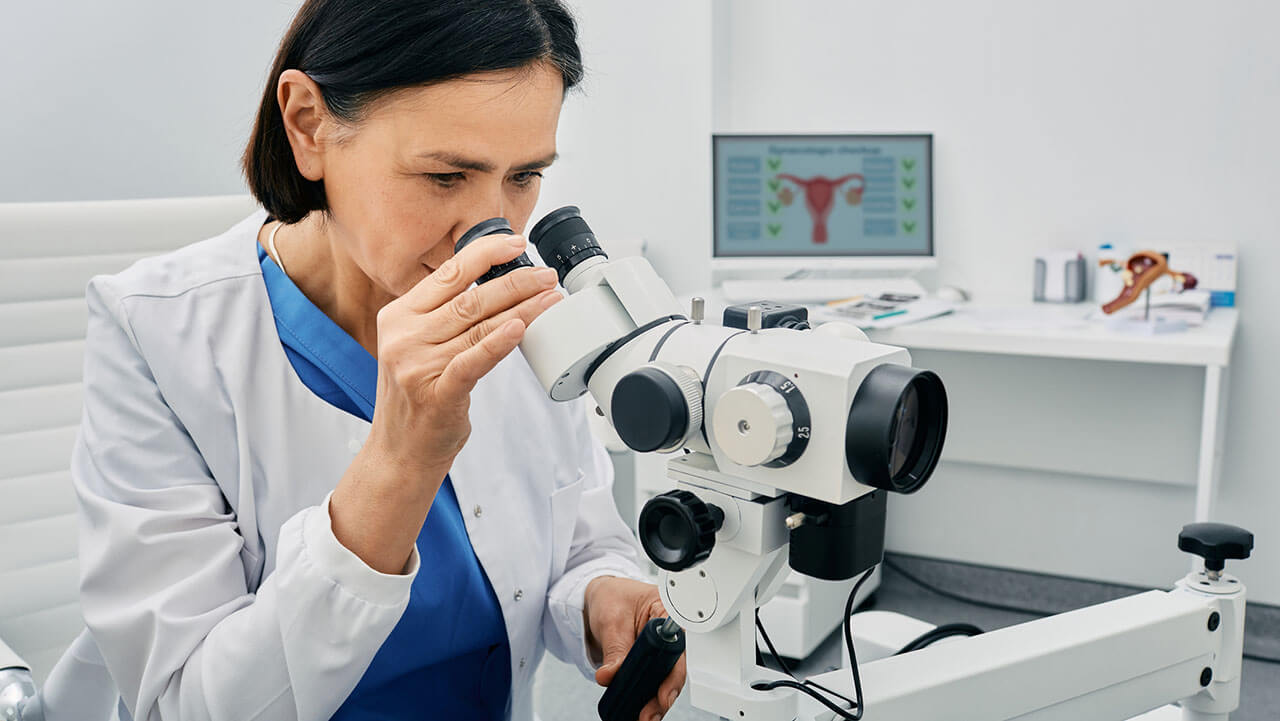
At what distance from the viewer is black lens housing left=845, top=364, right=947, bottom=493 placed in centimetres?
60

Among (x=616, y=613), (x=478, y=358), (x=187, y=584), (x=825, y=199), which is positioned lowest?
(x=616, y=613)

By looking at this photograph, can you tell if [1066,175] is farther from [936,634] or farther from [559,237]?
[559,237]

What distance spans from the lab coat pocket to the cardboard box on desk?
1.91 m

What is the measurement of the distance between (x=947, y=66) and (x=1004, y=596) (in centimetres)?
143

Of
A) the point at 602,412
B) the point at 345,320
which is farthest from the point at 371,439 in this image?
the point at 345,320

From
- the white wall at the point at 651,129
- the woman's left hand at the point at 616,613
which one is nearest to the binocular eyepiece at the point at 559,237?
the woman's left hand at the point at 616,613

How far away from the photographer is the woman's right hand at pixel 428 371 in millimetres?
722

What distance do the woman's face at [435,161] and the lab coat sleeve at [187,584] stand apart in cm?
24

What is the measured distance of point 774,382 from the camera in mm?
629

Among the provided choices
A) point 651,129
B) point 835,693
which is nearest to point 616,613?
point 835,693

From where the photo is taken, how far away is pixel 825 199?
2688 millimetres

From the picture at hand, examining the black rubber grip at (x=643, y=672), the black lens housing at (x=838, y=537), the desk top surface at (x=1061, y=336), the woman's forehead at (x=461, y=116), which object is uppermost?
the woman's forehead at (x=461, y=116)

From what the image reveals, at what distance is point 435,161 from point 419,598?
1.37 ft

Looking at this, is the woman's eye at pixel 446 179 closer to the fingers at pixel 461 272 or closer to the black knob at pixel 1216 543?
the fingers at pixel 461 272
